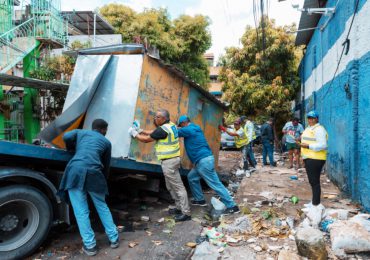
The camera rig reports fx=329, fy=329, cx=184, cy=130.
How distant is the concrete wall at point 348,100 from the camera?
5.08 meters

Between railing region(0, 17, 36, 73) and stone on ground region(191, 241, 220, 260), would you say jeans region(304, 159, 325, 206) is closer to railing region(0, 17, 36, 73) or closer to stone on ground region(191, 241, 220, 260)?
stone on ground region(191, 241, 220, 260)

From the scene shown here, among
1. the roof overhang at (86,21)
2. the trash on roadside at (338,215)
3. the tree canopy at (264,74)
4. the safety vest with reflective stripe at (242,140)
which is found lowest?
the trash on roadside at (338,215)

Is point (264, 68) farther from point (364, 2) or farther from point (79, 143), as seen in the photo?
point (79, 143)

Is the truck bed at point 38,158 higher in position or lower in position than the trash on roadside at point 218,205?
higher

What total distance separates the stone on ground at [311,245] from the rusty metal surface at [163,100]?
2597mm

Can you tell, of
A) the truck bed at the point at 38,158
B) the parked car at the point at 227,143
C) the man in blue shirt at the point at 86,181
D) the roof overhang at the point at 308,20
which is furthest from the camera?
the parked car at the point at 227,143

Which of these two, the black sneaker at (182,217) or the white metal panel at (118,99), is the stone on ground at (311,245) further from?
the white metal panel at (118,99)

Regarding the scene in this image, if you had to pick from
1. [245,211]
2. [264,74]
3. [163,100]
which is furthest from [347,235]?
[264,74]

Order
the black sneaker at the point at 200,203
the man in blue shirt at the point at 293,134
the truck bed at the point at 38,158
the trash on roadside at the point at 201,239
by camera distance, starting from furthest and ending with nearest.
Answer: the man in blue shirt at the point at 293,134 → the black sneaker at the point at 200,203 → the trash on roadside at the point at 201,239 → the truck bed at the point at 38,158

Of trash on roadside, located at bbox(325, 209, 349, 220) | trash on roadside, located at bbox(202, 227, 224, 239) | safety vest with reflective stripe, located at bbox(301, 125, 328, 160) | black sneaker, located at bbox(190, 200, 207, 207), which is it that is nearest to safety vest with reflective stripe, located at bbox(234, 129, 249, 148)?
black sneaker, located at bbox(190, 200, 207, 207)

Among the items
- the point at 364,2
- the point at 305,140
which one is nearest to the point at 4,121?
the point at 305,140

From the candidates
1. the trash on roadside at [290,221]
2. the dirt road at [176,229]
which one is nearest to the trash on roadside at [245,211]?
the dirt road at [176,229]

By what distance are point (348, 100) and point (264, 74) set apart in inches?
338

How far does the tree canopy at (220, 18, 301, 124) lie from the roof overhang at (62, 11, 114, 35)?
20.6 ft
